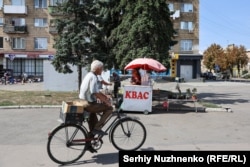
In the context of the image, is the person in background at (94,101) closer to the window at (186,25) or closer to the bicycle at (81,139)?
the bicycle at (81,139)

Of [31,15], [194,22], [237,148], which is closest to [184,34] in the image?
[194,22]

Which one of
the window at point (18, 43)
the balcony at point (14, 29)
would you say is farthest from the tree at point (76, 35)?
the window at point (18, 43)

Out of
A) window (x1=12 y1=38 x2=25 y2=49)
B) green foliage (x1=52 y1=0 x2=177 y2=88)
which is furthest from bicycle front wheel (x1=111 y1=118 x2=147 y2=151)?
window (x1=12 y1=38 x2=25 y2=49)

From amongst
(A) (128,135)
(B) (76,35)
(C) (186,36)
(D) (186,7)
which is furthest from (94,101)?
(D) (186,7)

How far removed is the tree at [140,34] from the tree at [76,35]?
1201mm

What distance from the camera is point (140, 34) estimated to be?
19141 millimetres

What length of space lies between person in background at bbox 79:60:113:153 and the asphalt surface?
1.93 ft

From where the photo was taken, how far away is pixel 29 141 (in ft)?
28.7

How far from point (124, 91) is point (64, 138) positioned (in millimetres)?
7258

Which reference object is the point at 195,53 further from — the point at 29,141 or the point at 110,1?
the point at 29,141

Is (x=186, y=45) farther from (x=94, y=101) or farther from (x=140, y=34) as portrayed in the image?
(x=94, y=101)

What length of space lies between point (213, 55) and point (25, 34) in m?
49.4

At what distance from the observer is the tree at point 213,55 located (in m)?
85.8

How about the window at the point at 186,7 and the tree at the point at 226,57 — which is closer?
the window at the point at 186,7
